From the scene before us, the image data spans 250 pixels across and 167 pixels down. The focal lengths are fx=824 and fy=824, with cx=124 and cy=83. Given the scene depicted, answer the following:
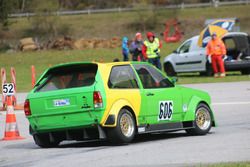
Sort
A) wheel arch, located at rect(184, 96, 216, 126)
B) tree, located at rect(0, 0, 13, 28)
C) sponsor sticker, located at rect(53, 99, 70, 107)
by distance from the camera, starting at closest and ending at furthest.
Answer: sponsor sticker, located at rect(53, 99, 70, 107) < wheel arch, located at rect(184, 96, 216, 126) < tree, located at rect(0, 0, 13, 28)

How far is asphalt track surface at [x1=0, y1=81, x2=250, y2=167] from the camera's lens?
10.8 meters

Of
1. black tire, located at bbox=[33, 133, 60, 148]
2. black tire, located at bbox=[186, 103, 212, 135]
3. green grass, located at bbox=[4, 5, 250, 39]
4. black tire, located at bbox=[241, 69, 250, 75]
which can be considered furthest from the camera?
green grass, located at bbox=[4, 5, 250, 39]

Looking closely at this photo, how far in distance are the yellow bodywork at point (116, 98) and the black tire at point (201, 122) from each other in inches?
56.1

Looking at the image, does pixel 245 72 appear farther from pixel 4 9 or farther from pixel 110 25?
pixel 110 25

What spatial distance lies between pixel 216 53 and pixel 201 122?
16800 mm

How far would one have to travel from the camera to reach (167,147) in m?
12.3

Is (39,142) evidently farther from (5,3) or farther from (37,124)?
(5,3)

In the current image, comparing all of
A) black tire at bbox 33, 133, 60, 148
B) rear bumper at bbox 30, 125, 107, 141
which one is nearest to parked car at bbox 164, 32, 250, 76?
black tire at bbox 33, 133, 60, 148

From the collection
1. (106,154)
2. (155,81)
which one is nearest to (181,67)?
(155,81)

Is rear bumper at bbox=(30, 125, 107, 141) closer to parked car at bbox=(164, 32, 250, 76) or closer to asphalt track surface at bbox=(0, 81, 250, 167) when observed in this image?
asphalt track surface at bbox=(0, 81, 250, 167)

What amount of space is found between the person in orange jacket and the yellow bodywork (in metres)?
17.8

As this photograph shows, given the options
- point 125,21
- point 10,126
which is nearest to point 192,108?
point 10,126

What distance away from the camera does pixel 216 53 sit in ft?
101

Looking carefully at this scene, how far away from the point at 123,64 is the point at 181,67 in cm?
2022
